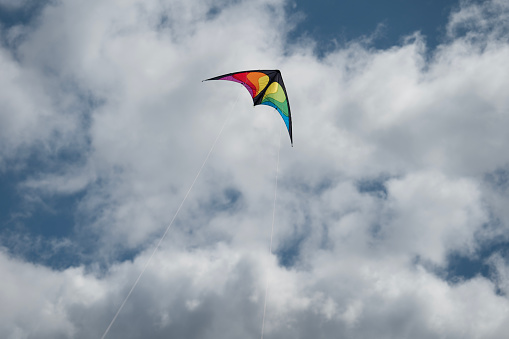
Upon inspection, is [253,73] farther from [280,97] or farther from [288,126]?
[288,126]

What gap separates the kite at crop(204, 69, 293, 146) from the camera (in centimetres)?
2302

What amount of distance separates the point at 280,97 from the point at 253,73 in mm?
2207

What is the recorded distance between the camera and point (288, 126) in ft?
76.5

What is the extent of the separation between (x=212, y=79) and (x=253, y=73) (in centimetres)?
284

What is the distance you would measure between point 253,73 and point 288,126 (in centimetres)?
389

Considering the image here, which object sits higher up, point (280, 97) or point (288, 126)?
point (280, 97)

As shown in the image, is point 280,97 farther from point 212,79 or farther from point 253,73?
Result: point 212,79

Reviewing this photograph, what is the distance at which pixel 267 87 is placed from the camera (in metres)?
23.5

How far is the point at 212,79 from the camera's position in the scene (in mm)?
21938

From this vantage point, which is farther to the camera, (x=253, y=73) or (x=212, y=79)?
(x=253, y=73)

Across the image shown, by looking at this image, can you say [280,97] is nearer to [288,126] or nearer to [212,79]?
[288,126]

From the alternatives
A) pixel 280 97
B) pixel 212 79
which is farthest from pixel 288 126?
pixel 212 79

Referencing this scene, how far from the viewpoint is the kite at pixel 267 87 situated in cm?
2302

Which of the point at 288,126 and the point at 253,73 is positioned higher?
the point at 253,73
